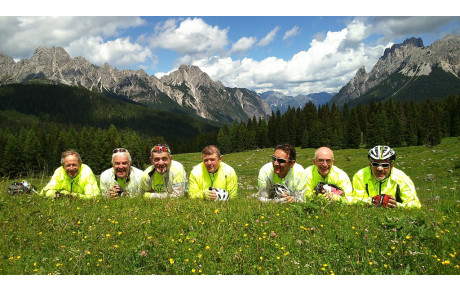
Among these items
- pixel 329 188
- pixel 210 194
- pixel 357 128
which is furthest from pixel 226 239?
pixel 357 128

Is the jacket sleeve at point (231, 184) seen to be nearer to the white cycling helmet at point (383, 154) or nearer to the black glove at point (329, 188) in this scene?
the black glove at point (329, 188)

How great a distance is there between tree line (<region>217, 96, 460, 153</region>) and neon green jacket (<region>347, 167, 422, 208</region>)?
232 feet

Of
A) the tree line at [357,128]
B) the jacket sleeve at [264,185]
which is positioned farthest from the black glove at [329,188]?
the tree line at [357,128]

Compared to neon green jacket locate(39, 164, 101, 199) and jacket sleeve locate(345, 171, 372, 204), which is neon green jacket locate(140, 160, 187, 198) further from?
jacket sleeve locate(345, 171, 372, 204)

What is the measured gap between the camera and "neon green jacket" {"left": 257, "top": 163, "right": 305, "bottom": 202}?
8.70 meters

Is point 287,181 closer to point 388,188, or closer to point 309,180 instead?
point 309,180

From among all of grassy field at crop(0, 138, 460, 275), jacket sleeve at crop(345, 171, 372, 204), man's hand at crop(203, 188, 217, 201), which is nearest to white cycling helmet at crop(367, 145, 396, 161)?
jacket sleeve at crop(345, 171, 372, 204)

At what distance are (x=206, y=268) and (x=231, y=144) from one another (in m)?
98.6

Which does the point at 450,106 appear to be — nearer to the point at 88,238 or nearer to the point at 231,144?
the point at 231,144

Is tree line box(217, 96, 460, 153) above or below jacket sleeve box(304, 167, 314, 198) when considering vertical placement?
above

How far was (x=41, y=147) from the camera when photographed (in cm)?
9056

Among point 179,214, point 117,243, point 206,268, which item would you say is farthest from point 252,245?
point 117,243

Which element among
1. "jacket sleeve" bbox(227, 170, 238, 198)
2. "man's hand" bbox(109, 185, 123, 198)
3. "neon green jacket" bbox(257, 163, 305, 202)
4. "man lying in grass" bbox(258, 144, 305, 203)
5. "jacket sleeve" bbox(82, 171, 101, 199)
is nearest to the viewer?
"man lying in grass" bbox(258, 144, 305, 203)

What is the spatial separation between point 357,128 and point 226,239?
79872 millimetres
